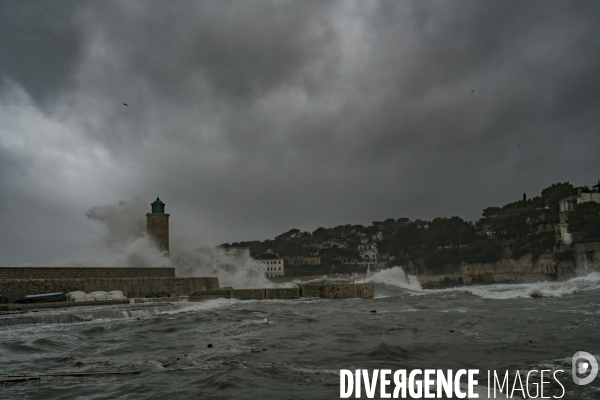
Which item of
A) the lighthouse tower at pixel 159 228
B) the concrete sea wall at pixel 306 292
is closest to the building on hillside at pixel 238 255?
the lighthouse tower at pixel 159 228

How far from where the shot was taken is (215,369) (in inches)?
289

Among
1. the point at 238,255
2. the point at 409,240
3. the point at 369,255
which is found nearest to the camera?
the point at 238,255

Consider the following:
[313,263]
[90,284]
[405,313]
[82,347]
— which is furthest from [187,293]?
[313,263]

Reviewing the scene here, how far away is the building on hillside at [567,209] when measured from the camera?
57.7 metres

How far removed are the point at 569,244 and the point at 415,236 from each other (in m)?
30.4

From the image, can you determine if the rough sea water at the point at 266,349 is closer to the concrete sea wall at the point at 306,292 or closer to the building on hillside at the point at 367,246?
the concrete sea wall at the point at 306,292

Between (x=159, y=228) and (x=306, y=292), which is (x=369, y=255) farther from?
(x=306, y=292)

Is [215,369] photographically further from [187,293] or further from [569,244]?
[569,244]

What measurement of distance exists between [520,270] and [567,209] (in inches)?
408

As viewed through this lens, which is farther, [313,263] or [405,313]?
[313,263]

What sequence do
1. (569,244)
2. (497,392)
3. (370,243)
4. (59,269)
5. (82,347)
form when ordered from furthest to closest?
(370,243)
(569,244)
(59,269)
(82,347)
(497,392)

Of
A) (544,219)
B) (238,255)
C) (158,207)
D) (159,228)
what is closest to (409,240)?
(544,219)

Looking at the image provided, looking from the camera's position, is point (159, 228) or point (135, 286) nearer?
point (135, 286)

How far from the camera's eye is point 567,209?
63531 mm
